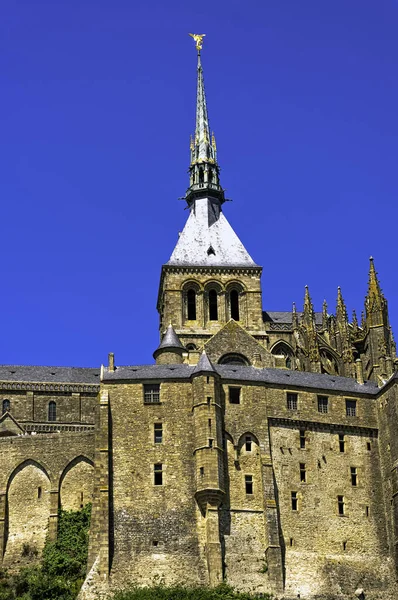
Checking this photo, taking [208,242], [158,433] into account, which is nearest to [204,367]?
[158,433]

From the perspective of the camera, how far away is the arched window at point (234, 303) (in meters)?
95.8

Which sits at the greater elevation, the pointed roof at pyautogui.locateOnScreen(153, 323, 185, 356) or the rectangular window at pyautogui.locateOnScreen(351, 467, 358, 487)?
the pointed roof at pyautogui.locateOnScreen(153, 323, 185, 356)

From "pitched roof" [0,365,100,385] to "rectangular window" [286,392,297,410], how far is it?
18.5m

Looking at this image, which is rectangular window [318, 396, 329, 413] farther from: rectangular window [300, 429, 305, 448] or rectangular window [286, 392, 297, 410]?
rectangular window [300, 429, 305, 448]

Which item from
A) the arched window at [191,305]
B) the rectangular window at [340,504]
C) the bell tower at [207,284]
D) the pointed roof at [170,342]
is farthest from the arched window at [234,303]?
the rectangular window at [340,504]

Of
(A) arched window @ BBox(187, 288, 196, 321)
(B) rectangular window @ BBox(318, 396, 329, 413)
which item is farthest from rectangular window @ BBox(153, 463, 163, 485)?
(A) arched window @ BBox(187, 288, 196, 321)

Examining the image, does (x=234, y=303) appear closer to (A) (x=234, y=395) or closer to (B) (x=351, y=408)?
(B) (x=351, y=408)

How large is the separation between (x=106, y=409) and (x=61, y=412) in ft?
48.1

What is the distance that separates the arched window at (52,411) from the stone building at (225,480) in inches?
172

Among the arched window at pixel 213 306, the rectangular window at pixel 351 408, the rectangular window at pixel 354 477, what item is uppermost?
the arched window at pixel 213 306

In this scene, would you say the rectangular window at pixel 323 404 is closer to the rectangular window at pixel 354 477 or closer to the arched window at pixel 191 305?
the rectangular window at pixel 354 477

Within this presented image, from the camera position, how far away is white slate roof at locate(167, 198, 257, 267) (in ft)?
323

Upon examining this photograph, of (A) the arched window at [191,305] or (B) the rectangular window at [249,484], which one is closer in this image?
(B) the rectangular window at [249,484]

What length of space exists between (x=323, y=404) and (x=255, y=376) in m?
4.65
